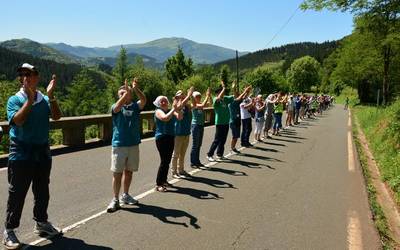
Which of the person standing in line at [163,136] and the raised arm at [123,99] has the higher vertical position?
the raised arm at [123,99]

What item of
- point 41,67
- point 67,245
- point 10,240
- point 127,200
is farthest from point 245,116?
point 41,67

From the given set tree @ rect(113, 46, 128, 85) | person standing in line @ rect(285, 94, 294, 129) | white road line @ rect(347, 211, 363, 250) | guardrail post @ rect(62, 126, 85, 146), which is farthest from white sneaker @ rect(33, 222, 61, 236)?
tree @ rect(113, 46, 128, 85)

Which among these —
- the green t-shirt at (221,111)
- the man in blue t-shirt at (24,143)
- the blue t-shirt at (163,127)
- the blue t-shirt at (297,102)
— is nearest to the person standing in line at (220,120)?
the green t-shirt at (221,111)

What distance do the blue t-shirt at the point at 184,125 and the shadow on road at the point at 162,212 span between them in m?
2.60

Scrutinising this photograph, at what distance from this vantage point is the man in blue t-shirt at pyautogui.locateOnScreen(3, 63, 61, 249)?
506 centimetres

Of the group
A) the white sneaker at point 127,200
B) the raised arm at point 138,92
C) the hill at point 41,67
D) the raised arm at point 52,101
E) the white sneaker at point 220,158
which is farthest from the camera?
the hill at point 41,67

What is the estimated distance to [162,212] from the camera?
6.96 meters

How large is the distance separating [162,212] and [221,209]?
97 centimetres

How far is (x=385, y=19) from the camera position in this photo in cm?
2016

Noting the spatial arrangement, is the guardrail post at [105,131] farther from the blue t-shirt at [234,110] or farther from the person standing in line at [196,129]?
the person standing in line at [196,129]

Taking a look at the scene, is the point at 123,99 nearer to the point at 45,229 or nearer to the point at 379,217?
the point at 45,229

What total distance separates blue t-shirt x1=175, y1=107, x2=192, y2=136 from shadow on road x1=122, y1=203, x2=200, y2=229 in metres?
2.60

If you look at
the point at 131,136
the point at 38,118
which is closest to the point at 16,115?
the point at 38,118

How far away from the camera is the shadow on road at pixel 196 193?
8.04m
